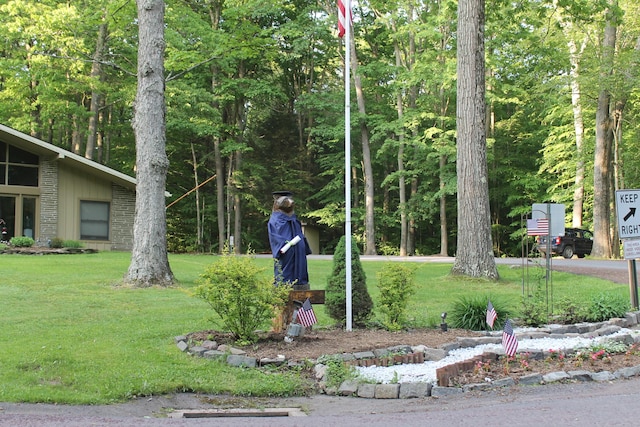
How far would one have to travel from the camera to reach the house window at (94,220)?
28391 millimetres

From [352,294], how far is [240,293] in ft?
7.22

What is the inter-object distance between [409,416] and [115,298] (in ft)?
26.7

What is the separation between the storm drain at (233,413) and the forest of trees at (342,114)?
20.1 m

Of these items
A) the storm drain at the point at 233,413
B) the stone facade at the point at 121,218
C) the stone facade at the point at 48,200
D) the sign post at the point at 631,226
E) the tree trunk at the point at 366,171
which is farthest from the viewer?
the tree trunk at the point at 366,171

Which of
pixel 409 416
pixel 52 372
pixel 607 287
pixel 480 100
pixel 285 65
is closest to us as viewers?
pixel 409 416

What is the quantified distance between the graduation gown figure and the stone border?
1.71 m

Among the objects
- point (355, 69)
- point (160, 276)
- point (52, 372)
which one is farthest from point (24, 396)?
point (355, 69)

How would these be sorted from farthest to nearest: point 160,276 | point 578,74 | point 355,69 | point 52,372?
1. point 355,69
2. point 578,74
3. point 160,276
4. point 52,372

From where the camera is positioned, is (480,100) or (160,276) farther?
(480,100)

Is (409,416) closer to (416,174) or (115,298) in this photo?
(115,298)

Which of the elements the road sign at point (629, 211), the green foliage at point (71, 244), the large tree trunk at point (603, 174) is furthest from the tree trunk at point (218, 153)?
the road sign at point (629, 211)

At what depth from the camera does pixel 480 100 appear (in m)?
16.3

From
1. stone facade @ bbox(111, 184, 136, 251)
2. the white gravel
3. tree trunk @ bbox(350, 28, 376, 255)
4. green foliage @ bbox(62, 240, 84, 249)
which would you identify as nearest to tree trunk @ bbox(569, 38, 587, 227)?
tree trunk @ bbox(350, 28, 376, 255)

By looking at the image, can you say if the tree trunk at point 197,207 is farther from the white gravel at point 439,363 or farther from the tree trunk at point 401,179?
Result: the white gravel at point 439,363
